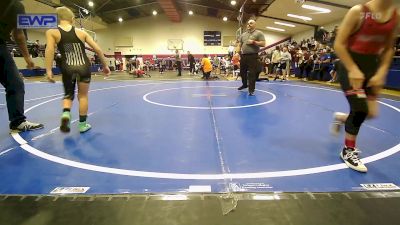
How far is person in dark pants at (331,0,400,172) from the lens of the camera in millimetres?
2092

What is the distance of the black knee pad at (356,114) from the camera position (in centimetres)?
218

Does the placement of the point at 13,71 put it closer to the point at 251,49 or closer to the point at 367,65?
the point at 367,65

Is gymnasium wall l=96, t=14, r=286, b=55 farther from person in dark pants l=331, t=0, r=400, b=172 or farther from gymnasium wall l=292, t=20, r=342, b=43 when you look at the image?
person in dark pants l=331, t=0, r=400, b=172

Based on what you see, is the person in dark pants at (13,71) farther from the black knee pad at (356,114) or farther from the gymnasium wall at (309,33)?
the gymnasium wall at (309,33)

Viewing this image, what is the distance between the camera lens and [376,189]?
188cm

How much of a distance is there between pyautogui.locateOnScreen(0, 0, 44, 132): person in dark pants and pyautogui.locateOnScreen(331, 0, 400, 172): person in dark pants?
349 centimetres

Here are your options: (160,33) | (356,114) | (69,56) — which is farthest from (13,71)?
(160,33)

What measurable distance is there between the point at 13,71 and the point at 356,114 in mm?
3789

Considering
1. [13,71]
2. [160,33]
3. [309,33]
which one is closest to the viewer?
[13,71]

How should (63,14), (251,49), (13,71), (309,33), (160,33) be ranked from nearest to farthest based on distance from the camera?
1. (63,14)
2. (13,71)
3. (251,49)
4. (309,33)
5. (160,33)

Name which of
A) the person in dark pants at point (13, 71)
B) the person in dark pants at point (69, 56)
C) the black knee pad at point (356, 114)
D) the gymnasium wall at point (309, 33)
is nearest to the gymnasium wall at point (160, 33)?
the gymnasium wall at point (309, 33)

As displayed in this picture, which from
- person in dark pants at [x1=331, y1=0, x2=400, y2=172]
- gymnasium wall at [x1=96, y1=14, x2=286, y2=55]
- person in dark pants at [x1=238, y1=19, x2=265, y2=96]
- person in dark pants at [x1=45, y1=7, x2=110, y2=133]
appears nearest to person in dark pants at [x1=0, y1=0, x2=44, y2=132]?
person in dark pants at [x1=45, y1=7, x2=110, y2=133]

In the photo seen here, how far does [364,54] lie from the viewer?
7.36ft

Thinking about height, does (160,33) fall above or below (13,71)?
above
